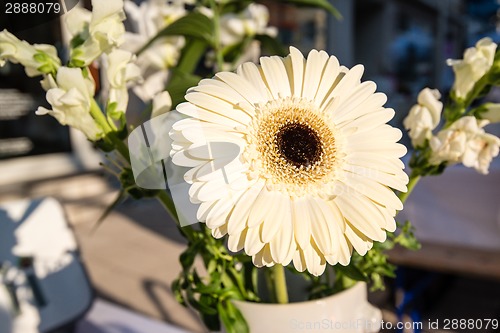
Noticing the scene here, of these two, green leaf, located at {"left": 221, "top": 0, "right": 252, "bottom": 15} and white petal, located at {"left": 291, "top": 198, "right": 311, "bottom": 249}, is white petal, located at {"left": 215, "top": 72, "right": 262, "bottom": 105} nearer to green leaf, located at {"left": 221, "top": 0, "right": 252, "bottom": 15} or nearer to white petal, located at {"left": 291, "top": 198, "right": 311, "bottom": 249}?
white petal, located at {"left": 291, "top": 198, "right": 311, "bottom": 249}

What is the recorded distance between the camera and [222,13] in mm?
619

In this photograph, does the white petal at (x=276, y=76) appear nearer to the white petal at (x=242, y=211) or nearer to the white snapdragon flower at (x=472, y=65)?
the white petal at (x=242, y=211)

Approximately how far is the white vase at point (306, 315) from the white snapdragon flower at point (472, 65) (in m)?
0.23

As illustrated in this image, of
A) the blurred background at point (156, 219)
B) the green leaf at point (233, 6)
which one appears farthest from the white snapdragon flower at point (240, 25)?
the blurred background at point (156, 219)

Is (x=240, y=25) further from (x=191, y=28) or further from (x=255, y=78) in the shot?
(x=255, y=78)

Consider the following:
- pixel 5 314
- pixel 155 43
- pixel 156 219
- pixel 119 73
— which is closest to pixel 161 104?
pixel 119 73

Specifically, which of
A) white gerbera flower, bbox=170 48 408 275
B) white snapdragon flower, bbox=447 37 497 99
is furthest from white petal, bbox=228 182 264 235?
white snapdragon flower, bbox=447 37 497 99

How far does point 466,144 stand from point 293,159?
6.8 inches

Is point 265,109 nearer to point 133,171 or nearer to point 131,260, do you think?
point 133,171

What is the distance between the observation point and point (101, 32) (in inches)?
13.1

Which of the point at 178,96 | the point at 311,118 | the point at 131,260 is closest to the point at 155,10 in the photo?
the point at 178,96

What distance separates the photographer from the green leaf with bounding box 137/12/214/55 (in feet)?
1.59

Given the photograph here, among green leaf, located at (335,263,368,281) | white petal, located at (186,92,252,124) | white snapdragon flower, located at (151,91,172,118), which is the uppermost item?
white petal, located at (186,92,252,124)

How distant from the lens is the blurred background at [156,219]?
1423 mm
